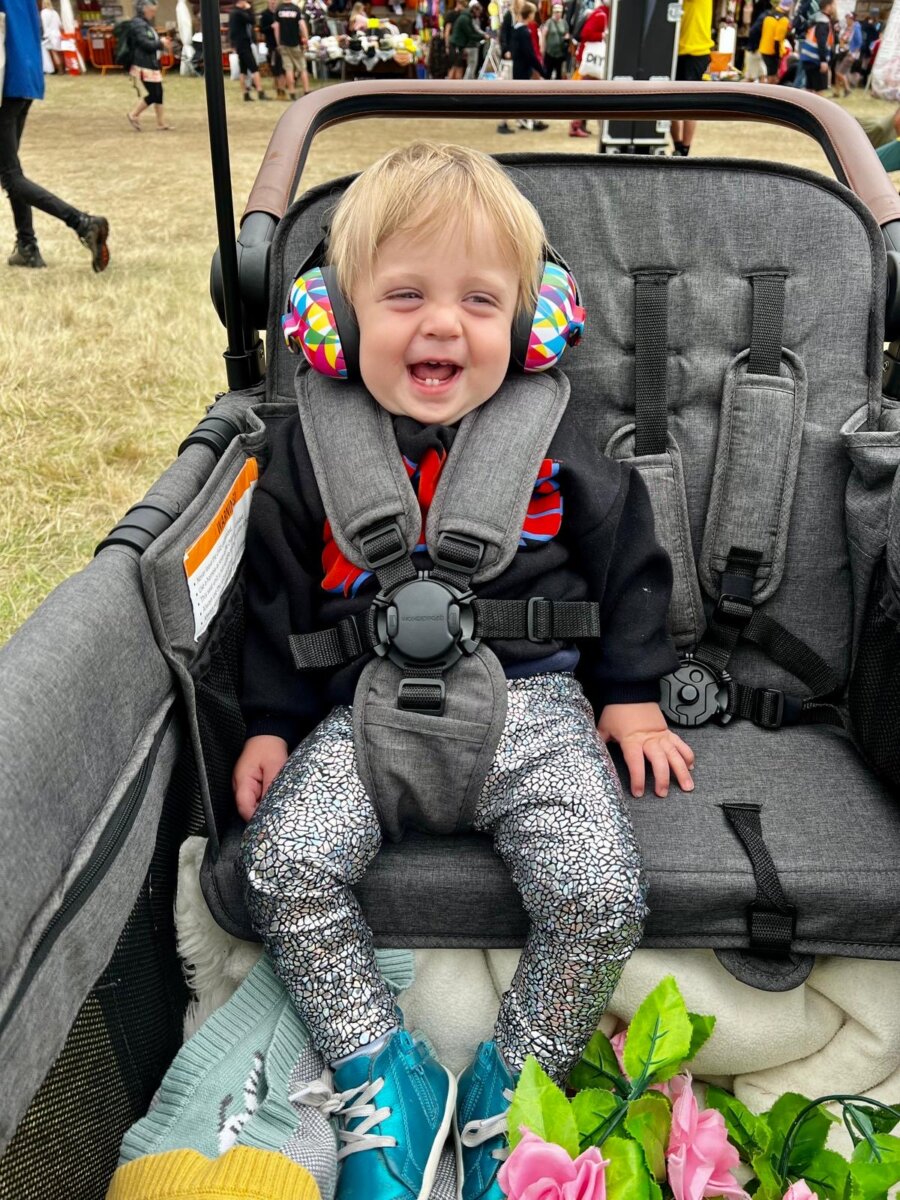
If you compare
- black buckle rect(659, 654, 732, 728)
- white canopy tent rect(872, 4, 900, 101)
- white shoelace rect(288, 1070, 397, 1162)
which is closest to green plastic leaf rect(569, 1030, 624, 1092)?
white shoelace rect(288, 1070, 397, 1162)

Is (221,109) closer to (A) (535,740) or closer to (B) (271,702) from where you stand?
(B) (271,702)

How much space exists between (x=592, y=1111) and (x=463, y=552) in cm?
67

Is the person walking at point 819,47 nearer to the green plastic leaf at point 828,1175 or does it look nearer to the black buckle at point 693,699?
the black buckle at point 693,699

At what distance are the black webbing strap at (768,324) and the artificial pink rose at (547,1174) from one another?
1.12 m

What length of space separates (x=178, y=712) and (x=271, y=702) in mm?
220

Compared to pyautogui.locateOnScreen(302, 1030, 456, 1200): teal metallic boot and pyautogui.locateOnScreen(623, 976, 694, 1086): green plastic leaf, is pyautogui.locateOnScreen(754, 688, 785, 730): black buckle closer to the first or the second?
pyautogui.locateOnScreen(623, 976, 694, 1086): green plastic leaf

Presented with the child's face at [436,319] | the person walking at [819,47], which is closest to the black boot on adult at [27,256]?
the child's face at [436,319]

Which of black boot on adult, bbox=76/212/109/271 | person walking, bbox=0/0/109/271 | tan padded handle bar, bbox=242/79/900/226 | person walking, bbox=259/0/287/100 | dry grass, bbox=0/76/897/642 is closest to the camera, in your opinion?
tan padded handle bar, bbox=242/79/900/226

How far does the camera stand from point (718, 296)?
1.61 metres

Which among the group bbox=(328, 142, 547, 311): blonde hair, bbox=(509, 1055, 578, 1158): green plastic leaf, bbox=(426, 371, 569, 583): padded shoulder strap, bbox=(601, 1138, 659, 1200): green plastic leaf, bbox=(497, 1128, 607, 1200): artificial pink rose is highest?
bbox=(328, 142, 547, 311): blonde hair

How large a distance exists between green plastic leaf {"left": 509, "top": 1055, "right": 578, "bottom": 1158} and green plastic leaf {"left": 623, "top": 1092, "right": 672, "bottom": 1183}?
0.41 feet

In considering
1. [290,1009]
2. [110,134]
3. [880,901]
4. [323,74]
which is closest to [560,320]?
[880,901]

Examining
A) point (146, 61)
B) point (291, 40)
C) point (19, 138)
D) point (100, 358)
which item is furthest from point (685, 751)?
point (291, 40)

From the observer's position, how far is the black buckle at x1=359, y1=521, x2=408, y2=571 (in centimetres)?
136
